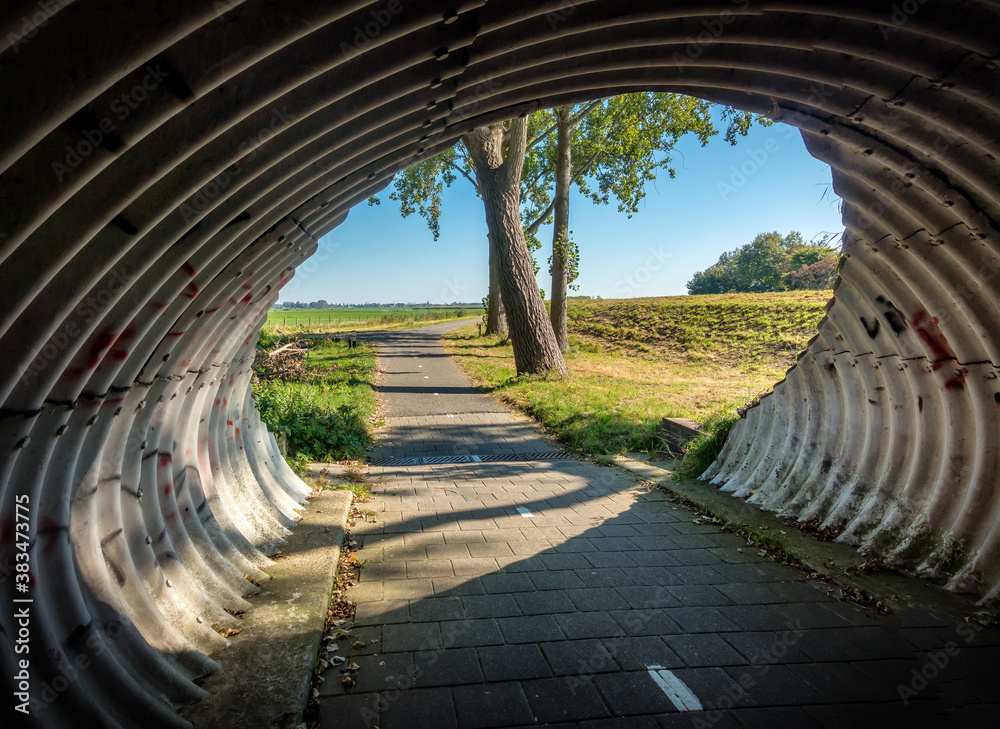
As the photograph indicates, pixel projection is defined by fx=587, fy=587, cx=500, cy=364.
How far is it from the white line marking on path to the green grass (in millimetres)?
4870

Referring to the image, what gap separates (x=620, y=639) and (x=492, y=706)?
96cm

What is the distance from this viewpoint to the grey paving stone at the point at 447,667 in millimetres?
3018

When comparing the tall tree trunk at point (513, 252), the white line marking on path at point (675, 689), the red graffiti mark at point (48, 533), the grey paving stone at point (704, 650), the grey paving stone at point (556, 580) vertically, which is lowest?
the white line marking on path at point (675, 689)

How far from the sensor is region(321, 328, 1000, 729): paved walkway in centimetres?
283

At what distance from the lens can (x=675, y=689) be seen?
2971 millimetres

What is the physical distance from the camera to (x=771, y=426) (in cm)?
633

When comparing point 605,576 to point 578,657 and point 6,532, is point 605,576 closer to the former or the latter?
point 578,657

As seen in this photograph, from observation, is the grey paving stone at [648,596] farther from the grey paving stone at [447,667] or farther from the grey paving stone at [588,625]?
the grey paving stone at [447,667]

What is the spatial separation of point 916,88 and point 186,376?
440 cm

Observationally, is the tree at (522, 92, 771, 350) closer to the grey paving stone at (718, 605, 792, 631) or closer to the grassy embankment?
the grassy embankment

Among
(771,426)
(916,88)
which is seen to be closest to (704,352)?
(771,426)

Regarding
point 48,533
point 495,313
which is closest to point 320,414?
point 48,533

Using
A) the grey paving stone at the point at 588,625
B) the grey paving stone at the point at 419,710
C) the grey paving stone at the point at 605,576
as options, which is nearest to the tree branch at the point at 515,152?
the grey paving stone at the point at 605,576

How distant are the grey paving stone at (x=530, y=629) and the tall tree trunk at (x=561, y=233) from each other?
15.0 m
